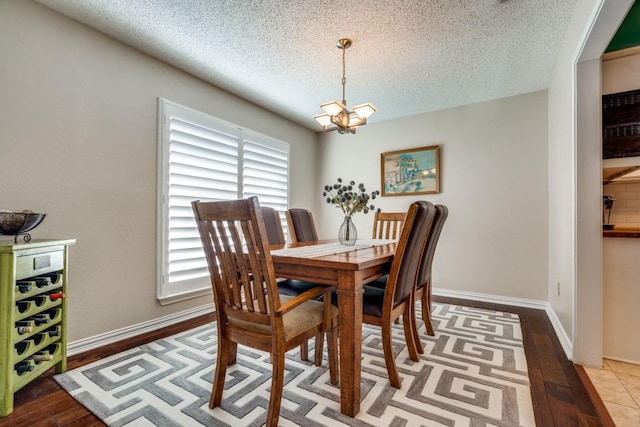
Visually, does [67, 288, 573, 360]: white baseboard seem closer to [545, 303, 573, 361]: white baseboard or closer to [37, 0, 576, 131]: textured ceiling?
[545, 303, 573, 361]: white baseboard

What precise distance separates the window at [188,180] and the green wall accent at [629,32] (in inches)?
128

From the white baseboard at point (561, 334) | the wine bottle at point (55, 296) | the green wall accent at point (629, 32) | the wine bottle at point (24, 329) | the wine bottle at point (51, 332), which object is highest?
the green wall accent at point (629, 32)

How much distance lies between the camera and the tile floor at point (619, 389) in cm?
145

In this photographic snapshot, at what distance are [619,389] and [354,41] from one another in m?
2.86

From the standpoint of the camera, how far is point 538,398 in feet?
5.23

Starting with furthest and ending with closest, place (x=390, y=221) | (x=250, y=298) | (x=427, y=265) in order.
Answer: (x=390, y=221) < (x=427, y=265) < (x=250, y=298)

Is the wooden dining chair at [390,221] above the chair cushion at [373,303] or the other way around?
above

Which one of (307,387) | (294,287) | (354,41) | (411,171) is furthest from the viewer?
(411,171)

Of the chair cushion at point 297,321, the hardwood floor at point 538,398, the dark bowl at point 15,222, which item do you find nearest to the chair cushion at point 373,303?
the chair cushion at point 297,321

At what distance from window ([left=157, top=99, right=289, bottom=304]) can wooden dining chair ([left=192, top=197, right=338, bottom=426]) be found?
151 cm

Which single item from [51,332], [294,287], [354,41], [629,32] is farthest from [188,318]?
[629,32]

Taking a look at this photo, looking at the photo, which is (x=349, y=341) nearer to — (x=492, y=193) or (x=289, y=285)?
(x=289, y=285)

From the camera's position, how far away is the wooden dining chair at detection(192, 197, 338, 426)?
1264 millimetres

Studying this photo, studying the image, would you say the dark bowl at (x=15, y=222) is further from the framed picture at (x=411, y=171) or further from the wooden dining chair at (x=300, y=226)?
the framed picture at (x=411, y=171)
